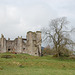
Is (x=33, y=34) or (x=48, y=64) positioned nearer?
(x=48, y=64)

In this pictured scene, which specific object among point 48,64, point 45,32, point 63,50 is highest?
point 45,32

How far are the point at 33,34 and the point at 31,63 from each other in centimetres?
2522

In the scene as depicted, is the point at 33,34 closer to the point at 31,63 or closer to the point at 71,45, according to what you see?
the point at 71,45

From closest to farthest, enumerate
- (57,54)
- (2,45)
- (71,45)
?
(71,45), (57,54), (2,45)

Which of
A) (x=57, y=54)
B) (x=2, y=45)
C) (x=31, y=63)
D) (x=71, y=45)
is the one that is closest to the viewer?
(x=31, y=63)

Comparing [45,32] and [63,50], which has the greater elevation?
[45,32]

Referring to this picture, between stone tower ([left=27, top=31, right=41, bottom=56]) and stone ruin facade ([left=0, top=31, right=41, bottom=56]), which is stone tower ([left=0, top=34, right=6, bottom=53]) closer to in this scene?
stone ruin facade ([left=0, top=31, right=41, bottom=56])

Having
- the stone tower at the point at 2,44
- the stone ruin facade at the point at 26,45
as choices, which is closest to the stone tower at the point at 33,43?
the stone ruin facade at the point at 26,45

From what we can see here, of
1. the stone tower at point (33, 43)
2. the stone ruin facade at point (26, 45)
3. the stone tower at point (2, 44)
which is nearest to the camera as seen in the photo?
the stone tower at point (2, 44)

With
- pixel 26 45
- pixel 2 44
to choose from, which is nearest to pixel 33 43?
pixel 26 45

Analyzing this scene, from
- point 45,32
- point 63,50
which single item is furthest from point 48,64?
point 45,32

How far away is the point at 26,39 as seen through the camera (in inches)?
2136

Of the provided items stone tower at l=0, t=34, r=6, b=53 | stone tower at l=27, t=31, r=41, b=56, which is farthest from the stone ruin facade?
stone tower at l=0, t=34, r=6, b=53

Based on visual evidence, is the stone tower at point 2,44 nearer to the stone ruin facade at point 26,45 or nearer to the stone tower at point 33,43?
the stone ruin facade at point 26,45
